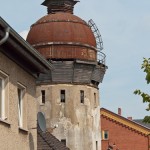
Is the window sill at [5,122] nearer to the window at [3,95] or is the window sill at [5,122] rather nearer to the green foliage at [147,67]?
the window at [3,95]

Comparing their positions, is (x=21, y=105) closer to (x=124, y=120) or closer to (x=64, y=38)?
(x=64, y=38)

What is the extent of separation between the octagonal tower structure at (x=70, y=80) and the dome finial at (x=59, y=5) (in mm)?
958

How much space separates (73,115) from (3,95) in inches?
1527

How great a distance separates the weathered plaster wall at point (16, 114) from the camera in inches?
629

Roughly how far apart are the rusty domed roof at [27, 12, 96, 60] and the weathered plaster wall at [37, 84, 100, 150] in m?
2.78

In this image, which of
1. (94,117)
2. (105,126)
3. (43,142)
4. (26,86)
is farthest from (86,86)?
(26,86)

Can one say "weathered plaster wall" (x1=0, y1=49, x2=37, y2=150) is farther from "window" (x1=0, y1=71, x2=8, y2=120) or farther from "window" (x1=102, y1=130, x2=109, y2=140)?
"window" (x1=102, y1=130, x2=109, y2=140)

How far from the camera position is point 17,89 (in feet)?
57.1

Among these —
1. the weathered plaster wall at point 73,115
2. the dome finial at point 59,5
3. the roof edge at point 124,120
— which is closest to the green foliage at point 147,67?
the weathered plaster wall at point 73,115

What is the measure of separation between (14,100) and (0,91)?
0.84 metres

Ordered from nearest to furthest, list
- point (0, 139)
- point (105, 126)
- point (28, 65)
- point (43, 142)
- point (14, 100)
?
point (0, 139) < point (14, 100) < point (28, 65) < point (43, 142) < point (105, 126)

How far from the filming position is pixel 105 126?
64.6 m

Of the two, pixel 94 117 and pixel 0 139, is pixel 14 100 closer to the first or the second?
pixel 0 139

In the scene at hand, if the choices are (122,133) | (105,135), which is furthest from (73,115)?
(122,133)
